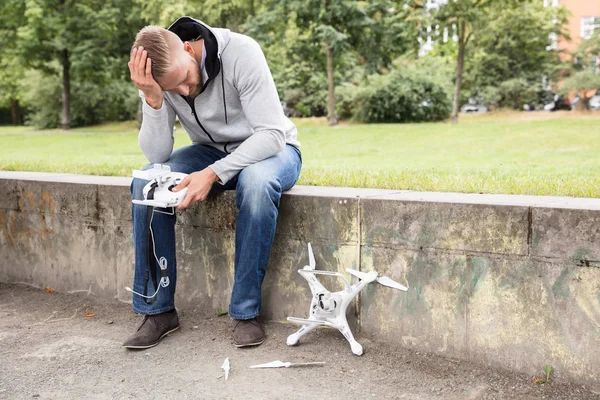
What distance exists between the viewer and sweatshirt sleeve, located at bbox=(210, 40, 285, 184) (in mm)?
3249

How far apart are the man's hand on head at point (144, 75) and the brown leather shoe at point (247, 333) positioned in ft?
3.80

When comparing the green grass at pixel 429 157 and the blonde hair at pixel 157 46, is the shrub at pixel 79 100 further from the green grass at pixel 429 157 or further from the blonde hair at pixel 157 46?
the blonde hair at pixel 157 46

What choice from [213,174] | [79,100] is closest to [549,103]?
[79,100]

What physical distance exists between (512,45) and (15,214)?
2723cm

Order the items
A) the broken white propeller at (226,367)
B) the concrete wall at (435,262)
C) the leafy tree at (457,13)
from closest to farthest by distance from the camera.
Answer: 1. the concrete wall at (435,262)
2. the broken white propeller at (226,367)
3. the leafy tree at (457,13)

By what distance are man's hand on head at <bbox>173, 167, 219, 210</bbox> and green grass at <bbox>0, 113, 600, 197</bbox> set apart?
1.25 metres

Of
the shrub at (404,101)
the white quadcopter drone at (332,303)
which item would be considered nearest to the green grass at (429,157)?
the white quadcopter drone at (332,303)

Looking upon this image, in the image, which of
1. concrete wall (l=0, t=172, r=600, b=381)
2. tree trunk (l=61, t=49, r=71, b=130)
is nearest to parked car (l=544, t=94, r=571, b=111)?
tree trunk (l=61, t=49, r=71, b=130)

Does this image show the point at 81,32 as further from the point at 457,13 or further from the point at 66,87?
the point at 457,13

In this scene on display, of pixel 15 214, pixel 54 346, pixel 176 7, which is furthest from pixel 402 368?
pixel 176 7

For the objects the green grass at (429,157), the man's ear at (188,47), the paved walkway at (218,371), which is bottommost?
the paved walkway at (218,371)

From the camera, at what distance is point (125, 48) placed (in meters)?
23.4

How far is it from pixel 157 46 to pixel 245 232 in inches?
36.8

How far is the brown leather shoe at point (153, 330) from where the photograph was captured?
3285 mm
